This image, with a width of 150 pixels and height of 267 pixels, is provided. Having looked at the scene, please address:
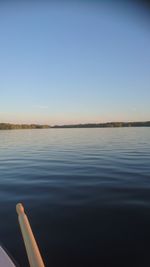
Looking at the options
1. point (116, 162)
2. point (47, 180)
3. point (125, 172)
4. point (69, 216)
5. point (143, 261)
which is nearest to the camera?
point (143, 261)

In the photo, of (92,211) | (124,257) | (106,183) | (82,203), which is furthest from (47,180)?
(124,257)

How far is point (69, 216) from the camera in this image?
6250 mm

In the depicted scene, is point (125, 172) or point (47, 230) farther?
point (125, 172)

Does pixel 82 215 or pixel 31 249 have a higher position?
pixel 31 249

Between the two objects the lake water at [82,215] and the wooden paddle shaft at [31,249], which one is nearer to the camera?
the wooden paddle shaft at [31,249]

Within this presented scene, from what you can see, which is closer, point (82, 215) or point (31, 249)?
point (31, 249)

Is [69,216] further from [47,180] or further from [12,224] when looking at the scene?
[47,180]

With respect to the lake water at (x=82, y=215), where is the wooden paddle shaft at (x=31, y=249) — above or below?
above

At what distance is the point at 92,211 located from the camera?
6.54m

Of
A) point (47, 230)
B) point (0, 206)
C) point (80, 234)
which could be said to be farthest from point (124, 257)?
point (0, 206)

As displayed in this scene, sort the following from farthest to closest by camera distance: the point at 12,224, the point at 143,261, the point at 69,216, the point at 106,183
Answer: the point at 106,183, the point at 69,216, the point at 12,224, the point at 143,261

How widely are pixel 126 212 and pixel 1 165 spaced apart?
977 centimetres

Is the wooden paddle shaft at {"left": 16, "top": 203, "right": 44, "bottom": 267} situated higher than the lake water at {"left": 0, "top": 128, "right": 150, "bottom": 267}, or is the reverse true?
the wooden paddle shaft at {"left": 16, "top": 203, "right": 44, "bottom": 267}

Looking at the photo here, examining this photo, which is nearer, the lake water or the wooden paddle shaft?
the wooden paddle shaft
